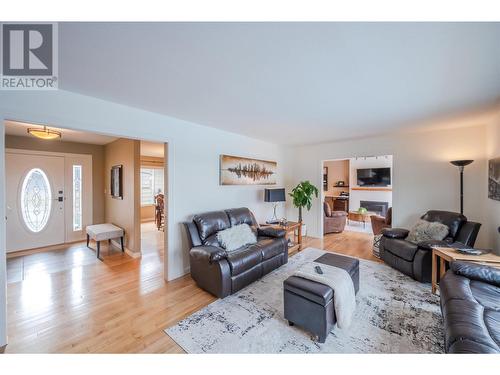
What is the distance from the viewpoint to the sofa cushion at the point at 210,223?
3.05m

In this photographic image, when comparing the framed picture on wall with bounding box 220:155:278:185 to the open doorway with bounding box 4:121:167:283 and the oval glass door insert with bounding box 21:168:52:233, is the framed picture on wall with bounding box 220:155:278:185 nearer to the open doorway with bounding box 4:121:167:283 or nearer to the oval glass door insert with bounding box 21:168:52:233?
the open doorway with bounding box 4:121:167:283

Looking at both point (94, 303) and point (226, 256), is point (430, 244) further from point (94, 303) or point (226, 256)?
point (94, 303)

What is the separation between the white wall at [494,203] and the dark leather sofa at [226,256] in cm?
302

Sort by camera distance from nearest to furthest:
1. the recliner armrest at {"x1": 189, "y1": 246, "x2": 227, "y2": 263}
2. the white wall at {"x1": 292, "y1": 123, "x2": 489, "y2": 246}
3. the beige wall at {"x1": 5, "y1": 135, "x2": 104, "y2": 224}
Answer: the recliner armrest at {"x1": 189, "y1": 246, "x2": 227, "y2": 263} < the white wall at {"x1": 292, "y1": 123, "x2": 489, "y2": 246} < the beige wall at {"x1": 5, "y1": 135, "x2": 104, "y2": 224}

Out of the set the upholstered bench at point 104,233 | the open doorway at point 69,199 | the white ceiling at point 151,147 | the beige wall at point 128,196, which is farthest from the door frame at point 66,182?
the white ceiling at point 151,147

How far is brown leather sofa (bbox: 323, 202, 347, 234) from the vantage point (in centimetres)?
562

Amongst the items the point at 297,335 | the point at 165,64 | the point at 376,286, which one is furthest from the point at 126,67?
the point at 376,286

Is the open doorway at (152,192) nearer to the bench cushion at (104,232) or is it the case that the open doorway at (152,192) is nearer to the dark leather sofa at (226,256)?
the bench cushion at (104,232)

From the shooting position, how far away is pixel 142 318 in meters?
2.16

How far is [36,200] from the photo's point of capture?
4.38m

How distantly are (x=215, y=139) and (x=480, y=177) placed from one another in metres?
4.58

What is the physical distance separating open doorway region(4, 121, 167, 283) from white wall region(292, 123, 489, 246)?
481cm

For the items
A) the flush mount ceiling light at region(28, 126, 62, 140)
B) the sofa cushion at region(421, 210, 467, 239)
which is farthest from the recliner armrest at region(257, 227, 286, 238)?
the flush mount ceiling light at region(28, 126, 62, 140)

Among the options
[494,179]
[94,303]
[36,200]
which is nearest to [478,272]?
[494,179]
